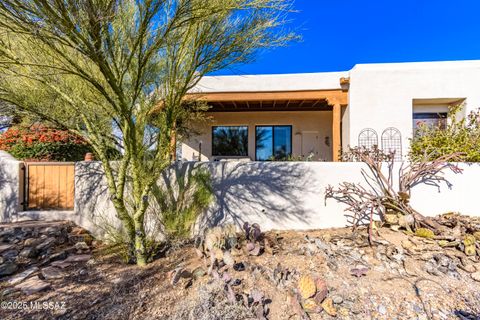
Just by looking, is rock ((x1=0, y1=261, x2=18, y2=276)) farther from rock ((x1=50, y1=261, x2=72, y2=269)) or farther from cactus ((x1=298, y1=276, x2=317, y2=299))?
cactus ((x1=298, y1=276, x2=317, y2=299))

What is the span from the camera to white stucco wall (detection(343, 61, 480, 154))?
23.7ft

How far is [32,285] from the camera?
3.52 m

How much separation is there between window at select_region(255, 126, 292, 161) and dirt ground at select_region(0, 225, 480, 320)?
20.3ft

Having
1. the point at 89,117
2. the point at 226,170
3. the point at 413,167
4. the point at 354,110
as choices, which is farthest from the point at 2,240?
the point at 354,110

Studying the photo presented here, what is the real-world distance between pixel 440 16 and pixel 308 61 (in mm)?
6073

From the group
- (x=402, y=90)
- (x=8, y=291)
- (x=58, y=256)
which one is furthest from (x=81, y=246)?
(x=402, y=90)

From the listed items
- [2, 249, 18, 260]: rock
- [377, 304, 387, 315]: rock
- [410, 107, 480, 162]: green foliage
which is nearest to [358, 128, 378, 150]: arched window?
[410, 107, 480, 162]: green foliage

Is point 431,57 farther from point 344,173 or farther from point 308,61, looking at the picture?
point 344,173

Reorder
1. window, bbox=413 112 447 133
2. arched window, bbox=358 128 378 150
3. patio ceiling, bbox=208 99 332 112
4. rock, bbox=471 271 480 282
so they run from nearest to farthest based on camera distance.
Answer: rock, bbox=471 271 480 282, arched window, bbox=358 128 378 150, window, bbox=413 112 447 133, patio ceiling, bbox=208 99 332 112

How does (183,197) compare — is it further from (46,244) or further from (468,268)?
(468,268)

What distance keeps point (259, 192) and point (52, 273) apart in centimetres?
386

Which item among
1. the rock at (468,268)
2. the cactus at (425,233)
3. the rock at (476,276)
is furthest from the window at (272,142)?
the rock at (476,276)

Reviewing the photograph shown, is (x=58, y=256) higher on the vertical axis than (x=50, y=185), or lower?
lower

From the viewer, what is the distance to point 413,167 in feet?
16.4
